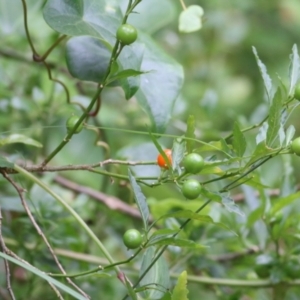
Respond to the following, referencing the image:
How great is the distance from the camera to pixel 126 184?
2.71ft

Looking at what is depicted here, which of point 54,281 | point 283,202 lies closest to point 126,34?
point 54,281

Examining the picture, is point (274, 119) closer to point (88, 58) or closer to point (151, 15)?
point (88, 58)

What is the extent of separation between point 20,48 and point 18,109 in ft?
0.77

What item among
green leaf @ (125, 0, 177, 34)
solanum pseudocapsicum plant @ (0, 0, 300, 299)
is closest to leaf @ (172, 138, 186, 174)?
solanum pseudocapsicum plant @ (0, 0, 300, 299)

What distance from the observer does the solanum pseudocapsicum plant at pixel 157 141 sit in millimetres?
538

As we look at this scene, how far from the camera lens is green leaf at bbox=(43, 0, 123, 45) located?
0.64 m

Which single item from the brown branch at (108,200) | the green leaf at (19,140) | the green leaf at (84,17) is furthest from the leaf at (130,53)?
the brown branch at (108,200)

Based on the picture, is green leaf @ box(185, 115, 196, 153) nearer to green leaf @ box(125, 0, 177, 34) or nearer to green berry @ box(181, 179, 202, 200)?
green berry @ box(181, 179, 202, 200)

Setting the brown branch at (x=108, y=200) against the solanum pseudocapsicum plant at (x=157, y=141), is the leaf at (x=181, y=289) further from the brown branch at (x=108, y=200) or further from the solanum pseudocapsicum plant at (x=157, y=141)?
the brown branch at (x=108, y=200)

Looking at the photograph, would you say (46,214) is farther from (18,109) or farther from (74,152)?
(74,152)

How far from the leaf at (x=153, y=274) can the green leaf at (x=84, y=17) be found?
0.72ft

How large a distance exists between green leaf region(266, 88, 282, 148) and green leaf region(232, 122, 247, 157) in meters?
0.02

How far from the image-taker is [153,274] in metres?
0.61

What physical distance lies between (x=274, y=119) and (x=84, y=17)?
0.24m
